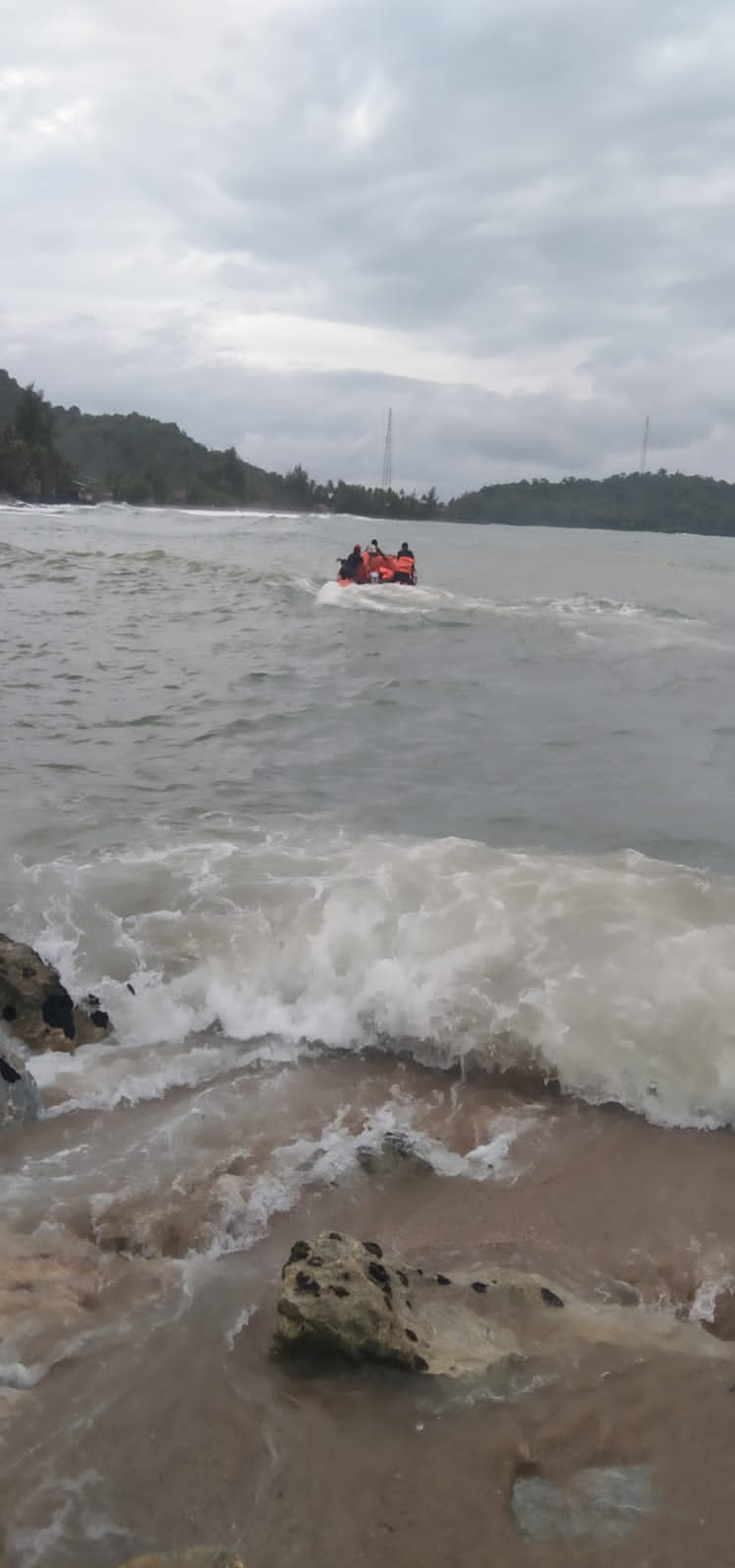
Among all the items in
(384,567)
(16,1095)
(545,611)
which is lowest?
(16,1095)

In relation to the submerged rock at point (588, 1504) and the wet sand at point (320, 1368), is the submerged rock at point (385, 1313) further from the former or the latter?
the submerged rock at point (588, 1504)

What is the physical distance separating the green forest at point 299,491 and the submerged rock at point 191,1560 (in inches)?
4330

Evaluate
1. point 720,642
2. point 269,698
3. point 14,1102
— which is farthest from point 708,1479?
point 720,642

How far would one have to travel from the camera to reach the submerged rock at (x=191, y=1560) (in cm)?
248

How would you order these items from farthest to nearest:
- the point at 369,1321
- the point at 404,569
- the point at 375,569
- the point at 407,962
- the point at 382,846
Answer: the point at 375,569, the point at 404,569, the point at 382,846, the point at 407,962, the point at 369,1321

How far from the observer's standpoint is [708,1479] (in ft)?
10.0

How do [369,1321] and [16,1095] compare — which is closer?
[369,1321]

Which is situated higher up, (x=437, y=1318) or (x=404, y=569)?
(x=404, y=569)

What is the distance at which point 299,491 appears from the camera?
474 ft

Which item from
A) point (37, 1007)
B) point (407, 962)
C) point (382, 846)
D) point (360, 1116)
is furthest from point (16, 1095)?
point (382, 846)

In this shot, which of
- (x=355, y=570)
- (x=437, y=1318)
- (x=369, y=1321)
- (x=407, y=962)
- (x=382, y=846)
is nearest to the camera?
(x=369, y=1321)

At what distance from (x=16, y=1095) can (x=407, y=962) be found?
249cm

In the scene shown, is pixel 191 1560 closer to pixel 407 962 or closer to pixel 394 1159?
pixel 394 1159

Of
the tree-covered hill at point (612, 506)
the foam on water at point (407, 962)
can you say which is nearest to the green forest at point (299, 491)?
the tree-covered hill at point (612, 506)
